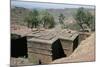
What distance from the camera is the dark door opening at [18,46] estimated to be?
83.3 inches

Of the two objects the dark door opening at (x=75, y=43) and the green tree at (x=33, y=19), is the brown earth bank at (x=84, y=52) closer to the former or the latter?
the dark door opening at (x=75, y=43)

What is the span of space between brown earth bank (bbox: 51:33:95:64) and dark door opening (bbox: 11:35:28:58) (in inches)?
21.5

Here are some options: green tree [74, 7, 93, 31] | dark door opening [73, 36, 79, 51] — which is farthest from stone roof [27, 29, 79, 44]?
green tree [74, 7, 93, 31]

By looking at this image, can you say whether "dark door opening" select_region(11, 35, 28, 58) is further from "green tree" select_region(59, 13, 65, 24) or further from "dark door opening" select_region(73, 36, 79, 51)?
"dark door opening" select_region(73, 36, 79, 51)

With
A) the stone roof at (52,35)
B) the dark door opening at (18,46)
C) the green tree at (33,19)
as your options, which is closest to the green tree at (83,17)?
the stone roof at (52,35)

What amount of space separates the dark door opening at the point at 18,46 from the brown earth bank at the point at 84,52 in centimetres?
55

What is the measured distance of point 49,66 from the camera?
2293 millimetres

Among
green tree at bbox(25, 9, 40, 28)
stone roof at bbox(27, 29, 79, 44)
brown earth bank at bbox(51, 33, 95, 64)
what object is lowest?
brown earth bank at bbox(51, 33, 95, 64)

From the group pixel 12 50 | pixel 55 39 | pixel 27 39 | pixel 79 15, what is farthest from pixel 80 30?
pixel 12 50

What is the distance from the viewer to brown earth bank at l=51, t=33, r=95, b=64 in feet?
7.86
